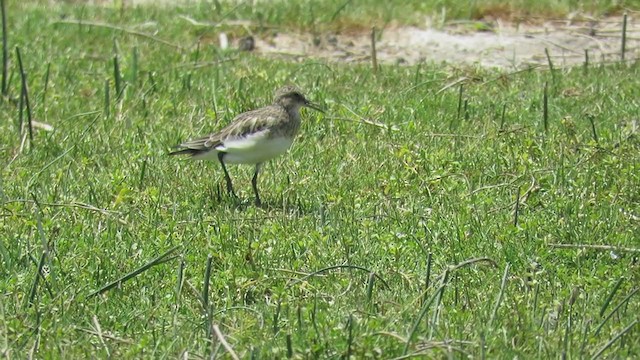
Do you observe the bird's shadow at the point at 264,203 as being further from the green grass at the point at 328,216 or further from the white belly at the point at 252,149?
the white belly at the point at 252,149

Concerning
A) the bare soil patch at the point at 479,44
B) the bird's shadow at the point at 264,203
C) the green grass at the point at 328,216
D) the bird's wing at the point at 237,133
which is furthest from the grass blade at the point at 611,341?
the bare soil patch at the point at 479,44

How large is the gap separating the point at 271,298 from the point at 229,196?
1710 millimetres

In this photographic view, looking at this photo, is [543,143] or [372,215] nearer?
[372,215]

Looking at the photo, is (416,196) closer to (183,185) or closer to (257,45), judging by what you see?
(183,185)

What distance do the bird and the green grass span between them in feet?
0.76

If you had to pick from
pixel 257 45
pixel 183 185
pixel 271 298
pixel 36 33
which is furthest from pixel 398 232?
pixel 36 33

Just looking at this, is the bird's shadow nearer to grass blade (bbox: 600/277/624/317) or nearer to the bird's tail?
the bird's tail

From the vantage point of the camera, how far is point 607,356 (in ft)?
18.7

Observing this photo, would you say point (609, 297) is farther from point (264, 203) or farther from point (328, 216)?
point (264, 203)

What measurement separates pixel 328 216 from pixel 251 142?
75 centimetres

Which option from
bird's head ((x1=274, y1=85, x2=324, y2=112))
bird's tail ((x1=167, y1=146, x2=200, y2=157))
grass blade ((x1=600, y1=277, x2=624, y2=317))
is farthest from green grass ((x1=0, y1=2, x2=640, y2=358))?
bird's head ((x1=274, y1=85, x2=324, y2=112))

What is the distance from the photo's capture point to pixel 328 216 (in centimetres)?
767

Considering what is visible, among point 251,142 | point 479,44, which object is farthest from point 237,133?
point 479,44

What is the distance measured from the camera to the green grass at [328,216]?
596 centimetres
